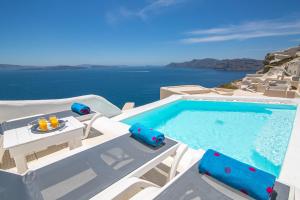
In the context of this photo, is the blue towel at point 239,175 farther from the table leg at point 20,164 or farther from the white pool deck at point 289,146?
the table leg at point 20,164

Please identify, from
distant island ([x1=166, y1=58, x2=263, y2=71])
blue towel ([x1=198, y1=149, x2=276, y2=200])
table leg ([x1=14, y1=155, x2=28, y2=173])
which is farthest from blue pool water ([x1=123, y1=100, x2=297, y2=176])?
distant island ([x1=166, y1=58, x2=263, y2=71])

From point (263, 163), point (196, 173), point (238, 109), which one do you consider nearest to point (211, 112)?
point (238, 109)

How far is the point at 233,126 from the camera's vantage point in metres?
4.94

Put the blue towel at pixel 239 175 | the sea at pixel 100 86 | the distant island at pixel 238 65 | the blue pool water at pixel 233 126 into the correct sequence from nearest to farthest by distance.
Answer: the blue towel at pixel 239 175, the blue pool water at pixel 233 126, the sea at pixel 100 86, the distant island at pixel 238 65

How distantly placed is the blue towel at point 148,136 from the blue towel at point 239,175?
0.66 m

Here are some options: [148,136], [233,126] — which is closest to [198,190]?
[148,136]

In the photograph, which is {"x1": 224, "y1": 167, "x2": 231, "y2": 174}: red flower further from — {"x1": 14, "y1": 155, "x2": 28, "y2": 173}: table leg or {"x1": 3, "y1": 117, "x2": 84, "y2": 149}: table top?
{"x1": 14, "y1": 155, "x2": 28, "y2": 173}: table leg

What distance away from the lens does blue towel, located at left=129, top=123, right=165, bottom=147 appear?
206cm

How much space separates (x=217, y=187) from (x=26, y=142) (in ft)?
7.13

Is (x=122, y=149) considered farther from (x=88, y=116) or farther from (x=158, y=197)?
(x=88, y=116)

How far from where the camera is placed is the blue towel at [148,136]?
2.06m

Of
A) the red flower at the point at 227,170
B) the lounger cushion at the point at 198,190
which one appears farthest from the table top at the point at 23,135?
the red flower at the point at 227,170

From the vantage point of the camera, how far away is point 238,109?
6109 millimetres

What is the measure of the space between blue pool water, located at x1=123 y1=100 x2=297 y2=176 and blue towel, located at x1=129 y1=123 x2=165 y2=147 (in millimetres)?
2082
